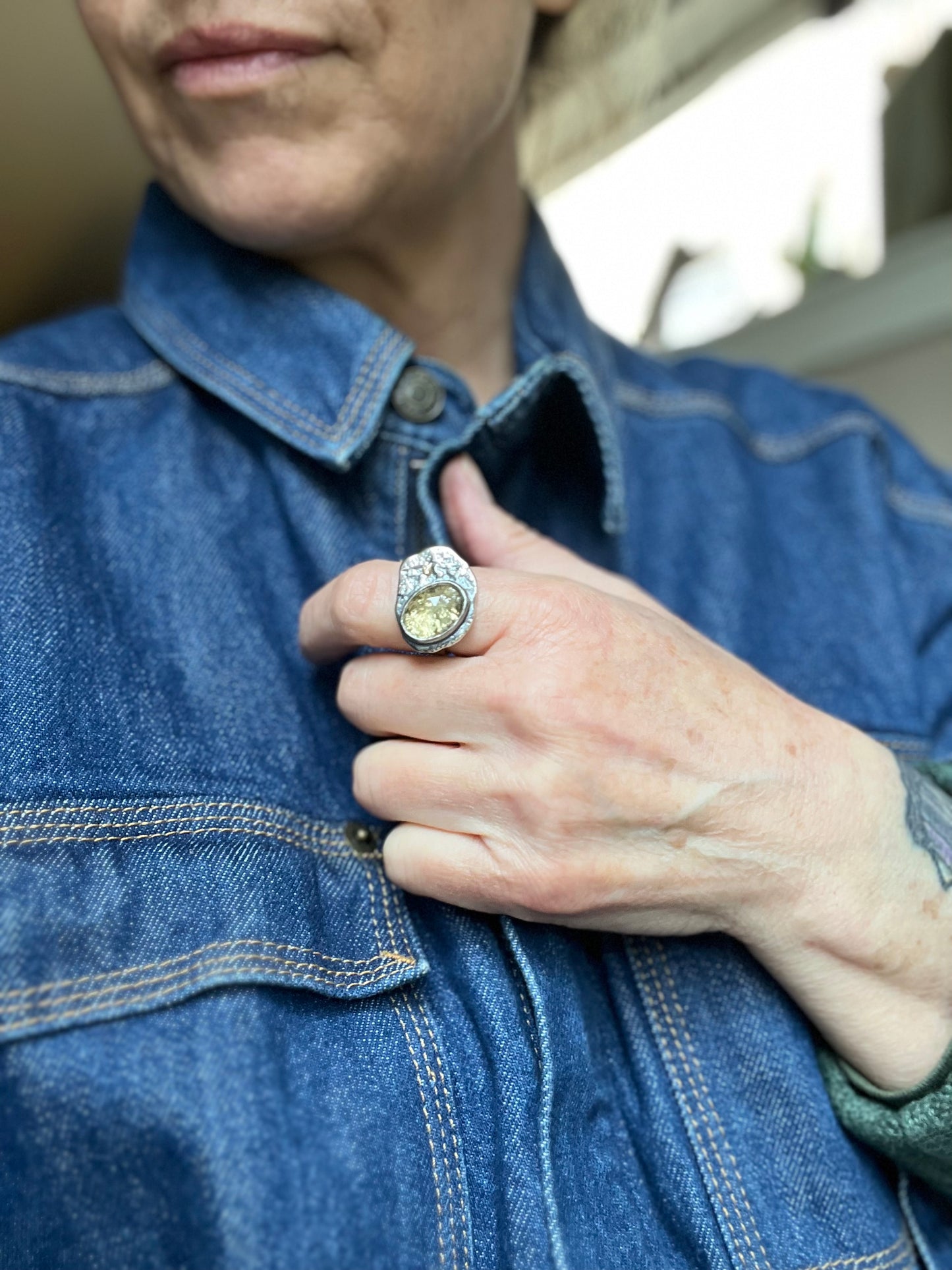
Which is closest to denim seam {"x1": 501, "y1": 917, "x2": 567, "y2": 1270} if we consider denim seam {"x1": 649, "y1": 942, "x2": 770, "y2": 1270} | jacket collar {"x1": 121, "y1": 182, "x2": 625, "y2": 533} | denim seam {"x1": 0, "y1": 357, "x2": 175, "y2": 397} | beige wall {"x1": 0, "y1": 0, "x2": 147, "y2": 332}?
denim seam {"x1": 649, "y1": 942, "x2": 770, "y2": 1270}

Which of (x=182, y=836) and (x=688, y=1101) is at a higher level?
(x=182, y=836)

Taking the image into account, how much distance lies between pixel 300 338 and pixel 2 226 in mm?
845

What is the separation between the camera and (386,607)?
0.55 meters

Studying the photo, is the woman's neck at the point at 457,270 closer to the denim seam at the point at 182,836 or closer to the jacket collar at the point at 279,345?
the jacket collar at the point at 279,345

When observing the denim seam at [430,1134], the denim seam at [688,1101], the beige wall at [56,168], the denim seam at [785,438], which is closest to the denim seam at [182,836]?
the denim seam at [430,1134]

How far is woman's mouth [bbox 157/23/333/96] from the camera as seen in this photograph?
0.63m

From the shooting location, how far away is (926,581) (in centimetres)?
95

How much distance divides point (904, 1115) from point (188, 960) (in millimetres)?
471

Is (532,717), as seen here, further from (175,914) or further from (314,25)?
(314,25)

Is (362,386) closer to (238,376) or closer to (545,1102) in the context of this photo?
(238,376)

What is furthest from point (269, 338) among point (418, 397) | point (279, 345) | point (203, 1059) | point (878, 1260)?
point (878, 1260)

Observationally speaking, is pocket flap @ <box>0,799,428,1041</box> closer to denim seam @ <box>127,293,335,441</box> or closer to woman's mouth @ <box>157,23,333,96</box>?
denim seam @ <box>127,293,335,441</box>

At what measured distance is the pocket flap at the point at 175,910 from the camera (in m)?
0.45

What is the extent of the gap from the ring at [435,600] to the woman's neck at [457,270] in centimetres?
36
